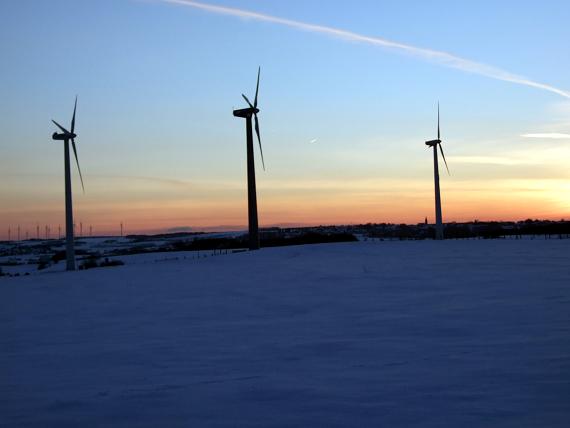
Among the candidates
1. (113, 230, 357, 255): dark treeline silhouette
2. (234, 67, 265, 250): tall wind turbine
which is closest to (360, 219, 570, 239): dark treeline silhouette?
(113, 230, 357, 255): dark treeline silhouette

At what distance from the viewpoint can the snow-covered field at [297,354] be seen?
281 inches

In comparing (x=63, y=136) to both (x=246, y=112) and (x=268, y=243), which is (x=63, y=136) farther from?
(x=268, y=243)

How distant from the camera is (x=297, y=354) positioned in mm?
10477

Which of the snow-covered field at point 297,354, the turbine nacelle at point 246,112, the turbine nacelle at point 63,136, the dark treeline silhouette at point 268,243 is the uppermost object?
the turbine nacelle at point 246,112

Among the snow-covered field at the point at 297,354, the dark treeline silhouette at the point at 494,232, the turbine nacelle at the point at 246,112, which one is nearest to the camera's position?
the snow-covered field at the point at 297,354

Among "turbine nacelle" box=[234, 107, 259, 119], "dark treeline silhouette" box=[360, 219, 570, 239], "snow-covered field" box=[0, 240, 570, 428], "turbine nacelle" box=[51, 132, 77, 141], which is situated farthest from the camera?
"dark treeline silhouette" box=[360, 219, 570, 239]

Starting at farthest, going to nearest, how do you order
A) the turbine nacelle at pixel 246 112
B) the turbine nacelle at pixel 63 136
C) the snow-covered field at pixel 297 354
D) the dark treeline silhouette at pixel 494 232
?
the dark treeline silhouette at pixel 494 232 → the turbine nacelle at pixel 246 112 → the turbine nacelle at pixel 63 136 → the snow-covered field at pixel 297 354

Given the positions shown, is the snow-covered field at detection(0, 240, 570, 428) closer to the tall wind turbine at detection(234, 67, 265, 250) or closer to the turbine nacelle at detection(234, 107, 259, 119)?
the tall wind turbine at detection(234, 67, 265, 250)

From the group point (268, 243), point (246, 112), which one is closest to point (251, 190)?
point (246, 112)

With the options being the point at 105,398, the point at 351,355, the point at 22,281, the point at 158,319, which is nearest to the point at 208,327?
the point at 158,319

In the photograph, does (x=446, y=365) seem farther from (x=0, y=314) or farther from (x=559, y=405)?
(x=0, y=314)

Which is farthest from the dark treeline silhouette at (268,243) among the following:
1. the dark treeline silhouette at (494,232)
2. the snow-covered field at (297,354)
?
the snow-covered field at (297,354)

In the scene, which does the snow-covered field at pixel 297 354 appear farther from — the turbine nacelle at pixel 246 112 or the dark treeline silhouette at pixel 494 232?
the dark treeline silhouette at pixel 494 232

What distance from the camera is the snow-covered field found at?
7141mm
